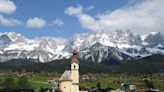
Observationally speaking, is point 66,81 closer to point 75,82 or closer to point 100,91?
point 75,82

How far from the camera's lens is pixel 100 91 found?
169 metres

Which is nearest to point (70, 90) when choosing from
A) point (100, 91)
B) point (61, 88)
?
point (61, 88)

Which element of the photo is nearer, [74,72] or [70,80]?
[70,80]

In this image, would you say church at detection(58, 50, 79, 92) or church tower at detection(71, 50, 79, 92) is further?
church tower at detection(71, 50, 79, 92)

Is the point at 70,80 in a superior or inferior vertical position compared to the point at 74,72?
inferior

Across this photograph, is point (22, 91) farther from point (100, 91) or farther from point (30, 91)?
point (100, 91)

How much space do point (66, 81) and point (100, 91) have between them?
4019cm

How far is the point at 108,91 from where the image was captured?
16850cm

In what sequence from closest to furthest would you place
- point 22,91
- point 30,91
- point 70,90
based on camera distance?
point 70,90
point 22,91
point 30,91

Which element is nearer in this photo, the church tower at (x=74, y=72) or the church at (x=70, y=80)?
the church at (x=70, y=80)

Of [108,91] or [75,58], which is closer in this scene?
[75,58]

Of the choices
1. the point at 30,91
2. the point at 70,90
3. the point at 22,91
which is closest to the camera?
the point at 70,90

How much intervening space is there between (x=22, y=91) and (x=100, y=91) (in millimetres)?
32452

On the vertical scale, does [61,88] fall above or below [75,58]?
below
